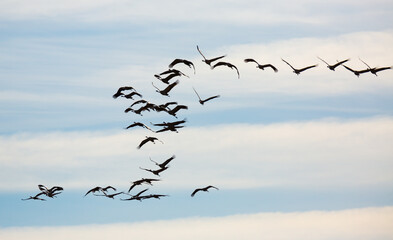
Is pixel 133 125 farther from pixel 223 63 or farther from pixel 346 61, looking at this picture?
pixel 346 61

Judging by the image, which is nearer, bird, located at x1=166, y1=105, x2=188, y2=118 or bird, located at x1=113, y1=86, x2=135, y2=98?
bird, located at x1=166, y1=105, x2=188, y2=118

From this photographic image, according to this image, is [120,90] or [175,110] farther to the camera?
[120,90]

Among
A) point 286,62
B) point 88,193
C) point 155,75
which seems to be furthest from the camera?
point 88,193

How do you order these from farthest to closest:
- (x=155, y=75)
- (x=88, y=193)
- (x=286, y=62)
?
1. (x=88, y=193)
2. (x=155, y=75)
3. (x=286, y=62)

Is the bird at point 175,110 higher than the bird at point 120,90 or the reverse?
the reverse

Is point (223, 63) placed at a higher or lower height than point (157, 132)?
higher

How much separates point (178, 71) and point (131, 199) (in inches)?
598

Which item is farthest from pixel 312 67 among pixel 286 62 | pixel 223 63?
pixel 223 63

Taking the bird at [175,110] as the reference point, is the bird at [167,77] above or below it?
above

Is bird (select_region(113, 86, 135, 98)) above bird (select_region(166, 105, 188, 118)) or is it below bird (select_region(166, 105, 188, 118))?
above

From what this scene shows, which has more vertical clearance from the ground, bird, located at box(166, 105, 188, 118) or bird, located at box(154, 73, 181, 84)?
A: bird, located at box(154, 73, 181, 84)

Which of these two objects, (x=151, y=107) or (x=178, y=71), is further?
(x=151, y=107)

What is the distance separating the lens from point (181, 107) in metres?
74.4

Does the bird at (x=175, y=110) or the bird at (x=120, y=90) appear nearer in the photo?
the bird at (x=175, y=110)
